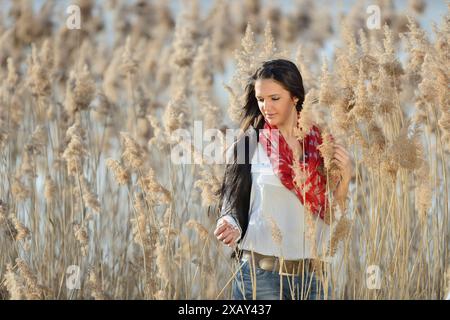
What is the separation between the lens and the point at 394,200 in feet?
8.67

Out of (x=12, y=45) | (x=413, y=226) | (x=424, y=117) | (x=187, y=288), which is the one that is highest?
(x=12, y=45)

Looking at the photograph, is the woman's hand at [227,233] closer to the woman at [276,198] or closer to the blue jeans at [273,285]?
the woman at [276,198]

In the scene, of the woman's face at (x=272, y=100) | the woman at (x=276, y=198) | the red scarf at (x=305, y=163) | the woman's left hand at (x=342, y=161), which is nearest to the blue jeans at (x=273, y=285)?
the woman at (x=276, y=198)

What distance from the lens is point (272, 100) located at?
2.47 m

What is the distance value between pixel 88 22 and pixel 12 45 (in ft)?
2.17

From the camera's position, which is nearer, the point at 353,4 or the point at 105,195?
the point at 105,195

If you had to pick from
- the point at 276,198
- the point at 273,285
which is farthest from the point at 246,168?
the point at 273,285

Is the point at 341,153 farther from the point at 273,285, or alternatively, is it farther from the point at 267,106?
the point at 273,285

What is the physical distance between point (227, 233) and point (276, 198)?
22 cm

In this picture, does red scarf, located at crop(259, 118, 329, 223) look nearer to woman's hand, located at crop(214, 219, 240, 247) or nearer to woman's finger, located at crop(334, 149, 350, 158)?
woman's finger, located at crop(334, 149, 350, 158)

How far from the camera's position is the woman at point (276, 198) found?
240 cm

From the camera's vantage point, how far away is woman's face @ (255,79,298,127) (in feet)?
8.03
